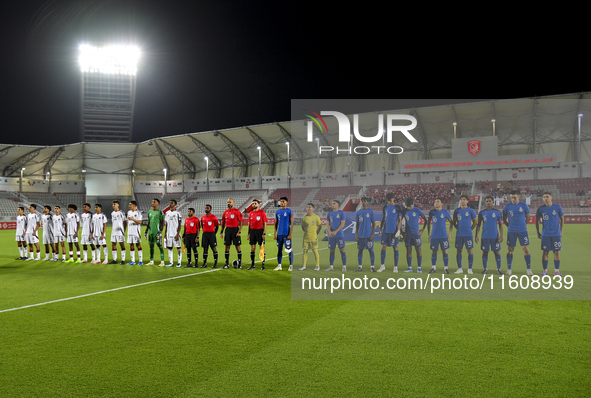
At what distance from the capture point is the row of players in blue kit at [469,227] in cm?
937

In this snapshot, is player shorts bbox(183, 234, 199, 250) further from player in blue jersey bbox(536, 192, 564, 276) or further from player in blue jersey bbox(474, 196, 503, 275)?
player in blue jersey bbox(536, 192, 564, 276)

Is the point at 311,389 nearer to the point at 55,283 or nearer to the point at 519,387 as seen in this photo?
the point at 519,387

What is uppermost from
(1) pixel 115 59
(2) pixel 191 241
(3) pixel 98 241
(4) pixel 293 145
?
(1) pixel 115 59

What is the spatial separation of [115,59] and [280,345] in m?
57.2

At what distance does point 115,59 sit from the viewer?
5344 centimetres

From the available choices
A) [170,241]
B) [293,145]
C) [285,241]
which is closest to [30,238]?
[170,241]

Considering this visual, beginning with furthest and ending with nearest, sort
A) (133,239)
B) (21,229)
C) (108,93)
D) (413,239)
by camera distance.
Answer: (108,93) < (21,229) < (133,239) < (413,239)

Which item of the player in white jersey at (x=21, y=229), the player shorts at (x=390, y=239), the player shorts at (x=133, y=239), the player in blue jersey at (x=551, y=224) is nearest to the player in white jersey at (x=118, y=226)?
the player shorts at (x=133, y=239)

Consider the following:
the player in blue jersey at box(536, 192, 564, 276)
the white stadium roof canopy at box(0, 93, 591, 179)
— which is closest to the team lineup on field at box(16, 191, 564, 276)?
the player in blue jersey at box(536, 192, 564, 276)

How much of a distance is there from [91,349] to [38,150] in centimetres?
5477

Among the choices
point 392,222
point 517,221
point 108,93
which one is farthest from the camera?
point 108,93

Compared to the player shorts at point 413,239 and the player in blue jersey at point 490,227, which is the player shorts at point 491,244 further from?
the player shorts at point 413,239

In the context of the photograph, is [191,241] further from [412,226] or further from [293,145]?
[293,145]

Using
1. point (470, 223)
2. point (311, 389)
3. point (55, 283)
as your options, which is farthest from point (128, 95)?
point (311, 389)
